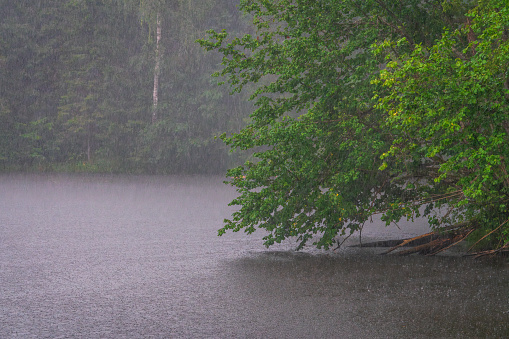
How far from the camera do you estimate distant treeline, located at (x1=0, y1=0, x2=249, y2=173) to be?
137 ft

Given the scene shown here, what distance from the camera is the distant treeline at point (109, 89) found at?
137 feet

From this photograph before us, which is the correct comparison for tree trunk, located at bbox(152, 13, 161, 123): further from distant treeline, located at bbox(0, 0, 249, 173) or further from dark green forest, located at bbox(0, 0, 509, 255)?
dark green forest, located at bbox(0, 0, 509, 255)

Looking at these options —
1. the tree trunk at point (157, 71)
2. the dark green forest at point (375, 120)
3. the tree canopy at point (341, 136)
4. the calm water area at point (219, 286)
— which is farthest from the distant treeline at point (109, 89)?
the tree canopy at point (341, 136)

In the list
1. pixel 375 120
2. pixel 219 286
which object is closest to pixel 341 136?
pixel 375 120

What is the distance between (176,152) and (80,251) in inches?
1251

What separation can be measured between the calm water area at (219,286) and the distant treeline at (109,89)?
90.1 feet

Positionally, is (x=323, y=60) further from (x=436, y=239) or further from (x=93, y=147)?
(x=93, y=147)

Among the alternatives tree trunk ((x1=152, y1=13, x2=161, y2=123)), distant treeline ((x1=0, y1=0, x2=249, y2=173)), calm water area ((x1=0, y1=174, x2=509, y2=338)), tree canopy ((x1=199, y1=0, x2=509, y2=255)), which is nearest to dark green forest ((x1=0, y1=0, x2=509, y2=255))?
tree canopy ((x1=199, y1=0, x2=509, y2=255))

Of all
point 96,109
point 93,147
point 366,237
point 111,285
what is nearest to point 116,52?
point 96,109

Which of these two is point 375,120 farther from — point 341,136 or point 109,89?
point 109,89

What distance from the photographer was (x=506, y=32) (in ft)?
31.6

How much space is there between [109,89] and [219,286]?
38.0 meters

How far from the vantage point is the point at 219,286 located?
9.12m

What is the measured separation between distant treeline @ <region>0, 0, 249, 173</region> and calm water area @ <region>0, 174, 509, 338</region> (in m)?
27.5
